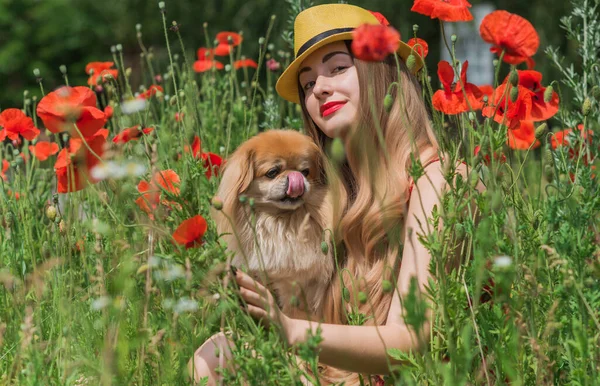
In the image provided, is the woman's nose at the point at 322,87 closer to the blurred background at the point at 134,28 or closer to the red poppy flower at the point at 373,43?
the red poppy flower at the point at 373,43

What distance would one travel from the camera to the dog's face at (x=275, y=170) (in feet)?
8.95

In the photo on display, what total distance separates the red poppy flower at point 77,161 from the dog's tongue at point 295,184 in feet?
1.86

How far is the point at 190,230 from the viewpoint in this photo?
1761 mm

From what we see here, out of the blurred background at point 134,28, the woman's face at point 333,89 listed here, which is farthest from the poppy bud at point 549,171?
the blurred background at point 134,28

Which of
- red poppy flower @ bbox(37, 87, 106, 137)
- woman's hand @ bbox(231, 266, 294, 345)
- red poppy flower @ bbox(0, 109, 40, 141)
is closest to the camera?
woman's hand @ bbox(231, 266, 294, 345)

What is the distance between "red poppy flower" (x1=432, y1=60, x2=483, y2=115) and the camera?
2330 mm

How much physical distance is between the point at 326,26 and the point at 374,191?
54cm

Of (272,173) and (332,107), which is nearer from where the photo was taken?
(332,107)

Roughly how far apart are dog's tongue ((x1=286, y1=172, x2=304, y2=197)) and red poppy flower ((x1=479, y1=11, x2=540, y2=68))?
2.65ft

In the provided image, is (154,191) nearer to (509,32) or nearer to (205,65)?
(509,32)

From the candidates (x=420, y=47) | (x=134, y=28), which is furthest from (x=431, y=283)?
(x=134, y=28)

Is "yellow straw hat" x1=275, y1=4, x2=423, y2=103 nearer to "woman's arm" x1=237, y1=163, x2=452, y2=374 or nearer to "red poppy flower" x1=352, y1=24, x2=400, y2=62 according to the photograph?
"woman's arm" x1=237, y1=163, x2=452, y2=374

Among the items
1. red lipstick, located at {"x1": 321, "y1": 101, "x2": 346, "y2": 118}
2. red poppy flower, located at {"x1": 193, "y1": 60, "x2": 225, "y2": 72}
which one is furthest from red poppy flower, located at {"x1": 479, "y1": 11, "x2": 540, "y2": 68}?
red poppy flower, located at {"x1": 193, "y1": 60, "x2": 225, "y2": 72}

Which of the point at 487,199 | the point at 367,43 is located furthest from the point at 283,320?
the point at 367,43
